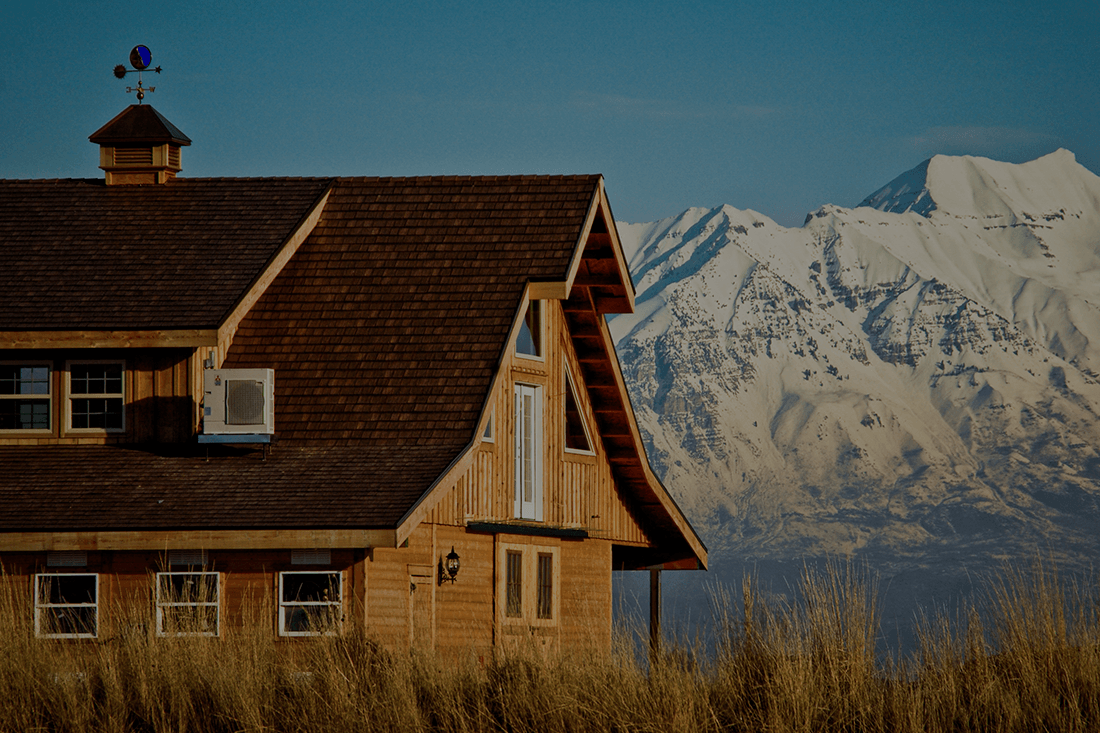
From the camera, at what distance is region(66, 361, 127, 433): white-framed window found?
890 inches

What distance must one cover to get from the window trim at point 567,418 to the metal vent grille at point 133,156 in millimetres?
8157

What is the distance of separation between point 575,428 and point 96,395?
27.5 feet

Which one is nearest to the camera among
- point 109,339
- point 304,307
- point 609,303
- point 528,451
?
point 109,339

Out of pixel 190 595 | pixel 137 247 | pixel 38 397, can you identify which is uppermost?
pixel 137 247

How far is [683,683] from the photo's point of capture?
13156 millimetres

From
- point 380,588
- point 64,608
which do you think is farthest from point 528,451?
point 64,608

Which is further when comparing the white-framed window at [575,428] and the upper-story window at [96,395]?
the white-framed window at [575,428]

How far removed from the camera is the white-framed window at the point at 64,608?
20188 mm

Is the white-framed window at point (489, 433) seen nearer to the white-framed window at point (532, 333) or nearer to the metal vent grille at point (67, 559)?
the white-framed window at point (532, 333)

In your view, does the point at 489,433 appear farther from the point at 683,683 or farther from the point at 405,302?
the point at 683,683

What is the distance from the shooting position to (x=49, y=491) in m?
20.9

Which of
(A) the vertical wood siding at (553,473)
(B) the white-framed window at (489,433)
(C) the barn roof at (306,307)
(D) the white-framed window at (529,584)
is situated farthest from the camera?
(D) the white-framed window at (529,584)

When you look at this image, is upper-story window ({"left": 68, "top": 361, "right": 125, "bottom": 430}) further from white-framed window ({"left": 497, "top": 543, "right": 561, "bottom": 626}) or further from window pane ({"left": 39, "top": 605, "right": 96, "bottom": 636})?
white-framed window ({"left": 497, "top": 543, "right": 561, "bottom": 626})

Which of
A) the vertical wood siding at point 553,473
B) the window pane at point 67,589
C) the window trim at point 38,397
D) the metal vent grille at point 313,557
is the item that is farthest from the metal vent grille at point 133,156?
the metal vent grille at point 313,557
